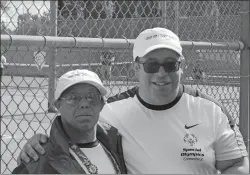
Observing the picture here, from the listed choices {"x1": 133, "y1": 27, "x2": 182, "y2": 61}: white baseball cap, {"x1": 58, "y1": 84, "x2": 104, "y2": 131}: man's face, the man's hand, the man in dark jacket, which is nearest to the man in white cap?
{"x1": 133, "y1": 27, "x2": 182, "y2": 61}: white baseball cap

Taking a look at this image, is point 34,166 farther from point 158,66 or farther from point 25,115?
point 25,115

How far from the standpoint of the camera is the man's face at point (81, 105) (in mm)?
2293

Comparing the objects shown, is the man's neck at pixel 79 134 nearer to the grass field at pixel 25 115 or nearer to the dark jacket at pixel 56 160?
the dark jacket at pixel 56 160

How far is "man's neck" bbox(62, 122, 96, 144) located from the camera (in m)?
2.33

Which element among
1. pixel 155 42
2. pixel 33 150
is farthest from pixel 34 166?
pixel 155 42

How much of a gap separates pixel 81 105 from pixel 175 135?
618 mm

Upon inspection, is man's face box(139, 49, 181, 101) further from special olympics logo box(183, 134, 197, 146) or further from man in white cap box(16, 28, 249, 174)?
special olympics logo box(183, 134, 197, 146)

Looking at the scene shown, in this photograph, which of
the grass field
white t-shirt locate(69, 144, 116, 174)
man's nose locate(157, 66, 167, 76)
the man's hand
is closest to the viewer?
the man's hand

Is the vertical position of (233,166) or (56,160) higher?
(56,160)

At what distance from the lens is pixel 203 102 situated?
9.07ft

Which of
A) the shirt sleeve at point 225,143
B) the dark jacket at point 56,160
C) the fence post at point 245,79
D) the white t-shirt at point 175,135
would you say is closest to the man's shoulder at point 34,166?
the dark jacket at point 56,160

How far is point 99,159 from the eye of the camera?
2.30m

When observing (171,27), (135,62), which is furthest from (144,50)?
(171,27)

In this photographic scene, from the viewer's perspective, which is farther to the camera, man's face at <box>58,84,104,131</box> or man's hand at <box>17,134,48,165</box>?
man's face at <box>58,84,104,131</box>
